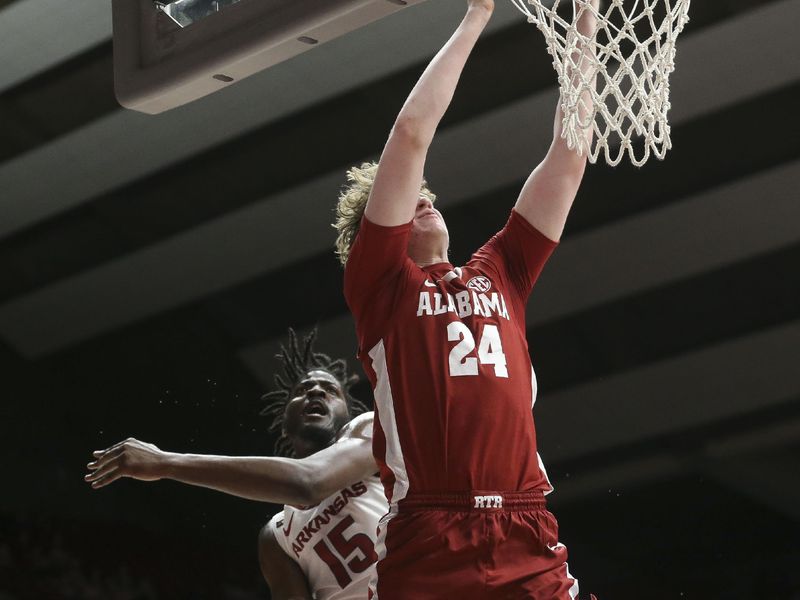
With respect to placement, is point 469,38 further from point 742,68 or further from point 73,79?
point 73,79

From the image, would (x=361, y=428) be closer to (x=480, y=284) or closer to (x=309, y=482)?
(x=309, y=482)

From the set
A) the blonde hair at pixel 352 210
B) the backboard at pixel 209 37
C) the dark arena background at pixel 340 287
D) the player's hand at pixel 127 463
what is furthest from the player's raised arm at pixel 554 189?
the dark arena background at pixel 340 287

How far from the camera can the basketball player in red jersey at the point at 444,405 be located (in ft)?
6.69

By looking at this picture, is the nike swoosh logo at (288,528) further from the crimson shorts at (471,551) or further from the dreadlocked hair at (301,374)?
the crimson shorts at (471,551)

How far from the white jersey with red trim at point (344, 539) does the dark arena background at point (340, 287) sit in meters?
2.26

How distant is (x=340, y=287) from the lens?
19.1 feet

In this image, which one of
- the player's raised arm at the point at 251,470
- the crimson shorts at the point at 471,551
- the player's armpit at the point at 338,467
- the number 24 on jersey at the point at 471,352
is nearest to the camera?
the crimson shorts at the point at 471,551

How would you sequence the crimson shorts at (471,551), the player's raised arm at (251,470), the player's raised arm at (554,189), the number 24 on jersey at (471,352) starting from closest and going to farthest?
1. the crimson shorts at (471,551)
2. the number 24 on jersey at (471,352)
3. the player's raised arm at (554,189)
4. the player's raised arm at (251,470)

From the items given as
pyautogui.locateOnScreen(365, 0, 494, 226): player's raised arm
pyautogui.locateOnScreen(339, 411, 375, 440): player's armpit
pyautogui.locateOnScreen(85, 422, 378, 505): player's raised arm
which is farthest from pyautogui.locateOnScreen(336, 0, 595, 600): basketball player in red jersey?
pyautogui.locateOnScreen(339, 411, 375, 440): player's armpit

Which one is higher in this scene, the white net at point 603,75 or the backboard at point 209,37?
the backboard at point 209,37

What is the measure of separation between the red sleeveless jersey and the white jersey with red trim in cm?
90

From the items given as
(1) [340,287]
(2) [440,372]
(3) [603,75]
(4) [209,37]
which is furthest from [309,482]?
(1) [340,287]

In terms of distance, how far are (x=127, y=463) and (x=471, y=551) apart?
34.5 inches

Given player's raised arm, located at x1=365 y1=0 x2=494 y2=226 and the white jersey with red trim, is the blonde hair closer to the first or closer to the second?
player's raised arm, located at x1=365 y1=0 x2=494 y2=226
